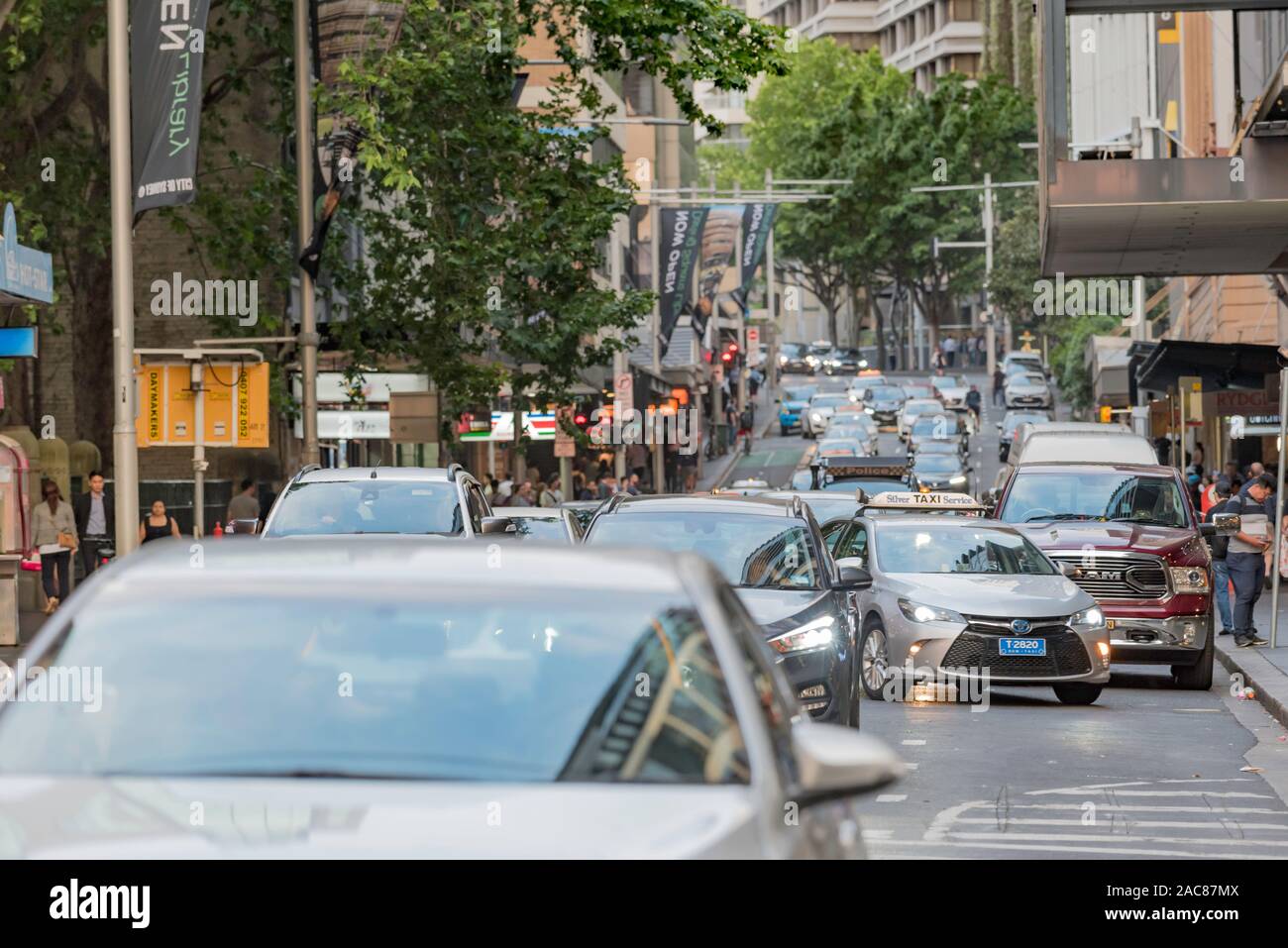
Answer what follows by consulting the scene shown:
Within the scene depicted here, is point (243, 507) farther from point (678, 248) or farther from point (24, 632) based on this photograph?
point (678, 248)

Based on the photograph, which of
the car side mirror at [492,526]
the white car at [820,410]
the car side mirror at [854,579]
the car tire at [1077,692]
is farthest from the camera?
the white car at [820,410]

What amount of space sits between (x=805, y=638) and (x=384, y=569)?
858cm

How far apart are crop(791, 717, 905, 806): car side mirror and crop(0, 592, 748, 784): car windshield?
184 mm

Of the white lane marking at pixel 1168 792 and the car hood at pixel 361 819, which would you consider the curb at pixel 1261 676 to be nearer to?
the white lane marking at pixel 1168 792

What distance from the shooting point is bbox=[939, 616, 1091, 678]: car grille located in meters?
19.0

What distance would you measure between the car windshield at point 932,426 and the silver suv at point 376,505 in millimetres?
58534

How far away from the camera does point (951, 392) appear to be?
316 ft

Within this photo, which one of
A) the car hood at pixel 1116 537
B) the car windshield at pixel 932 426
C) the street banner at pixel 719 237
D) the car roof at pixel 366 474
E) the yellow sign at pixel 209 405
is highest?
the street banner at pixel 719 237

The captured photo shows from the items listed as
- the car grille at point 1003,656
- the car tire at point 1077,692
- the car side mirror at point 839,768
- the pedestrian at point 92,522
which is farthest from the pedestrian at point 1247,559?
the car side mirror at point 839,768

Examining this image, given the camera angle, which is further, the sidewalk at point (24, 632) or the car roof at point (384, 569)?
the sidewalk at point (24, 632)

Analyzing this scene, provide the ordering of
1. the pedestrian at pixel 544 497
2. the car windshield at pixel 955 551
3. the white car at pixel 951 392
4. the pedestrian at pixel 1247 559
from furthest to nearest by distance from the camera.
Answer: the white car at pixel 951 392
the pedestrian at pixel 544 497
the pedestrian at pixel 1247 559
the car windshield at pixel 955 551

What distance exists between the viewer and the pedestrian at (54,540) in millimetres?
24938

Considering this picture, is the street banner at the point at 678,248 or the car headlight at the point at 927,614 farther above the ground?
the street banner at the point at 678,248
